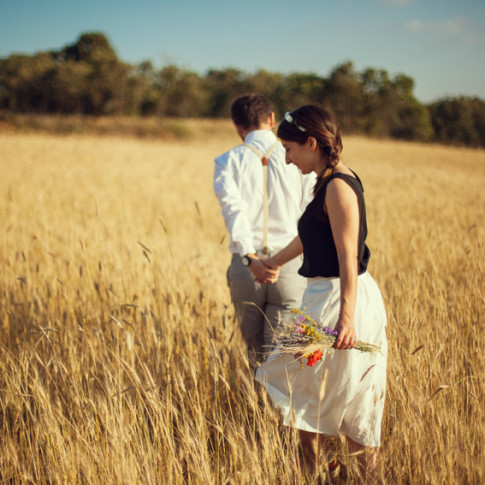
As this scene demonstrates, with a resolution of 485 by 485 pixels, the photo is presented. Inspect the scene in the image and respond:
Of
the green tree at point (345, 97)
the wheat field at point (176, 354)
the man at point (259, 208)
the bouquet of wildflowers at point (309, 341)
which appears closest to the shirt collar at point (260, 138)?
the man at point (259, 208)

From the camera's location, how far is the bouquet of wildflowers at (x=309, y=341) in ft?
4.80

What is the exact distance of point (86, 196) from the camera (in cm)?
819

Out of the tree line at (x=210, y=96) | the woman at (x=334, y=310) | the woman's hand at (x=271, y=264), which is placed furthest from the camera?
the tree line at (x=210, y=96)

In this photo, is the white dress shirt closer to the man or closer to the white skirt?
the man

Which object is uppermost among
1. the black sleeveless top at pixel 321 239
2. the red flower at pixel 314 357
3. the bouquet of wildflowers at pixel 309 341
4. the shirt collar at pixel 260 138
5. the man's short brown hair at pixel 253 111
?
the man's short brown hair at pixel 253 111

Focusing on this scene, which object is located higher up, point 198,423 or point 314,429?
point 314,429

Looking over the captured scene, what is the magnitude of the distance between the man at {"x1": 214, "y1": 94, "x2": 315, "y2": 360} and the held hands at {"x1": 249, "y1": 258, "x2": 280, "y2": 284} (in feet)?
0.53

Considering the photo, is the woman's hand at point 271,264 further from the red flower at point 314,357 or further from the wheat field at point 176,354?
the red flower at point 314,357

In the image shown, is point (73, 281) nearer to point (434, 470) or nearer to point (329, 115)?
point (329, 115)

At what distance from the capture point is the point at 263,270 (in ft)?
7.27

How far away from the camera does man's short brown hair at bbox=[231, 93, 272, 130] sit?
8.30 ft

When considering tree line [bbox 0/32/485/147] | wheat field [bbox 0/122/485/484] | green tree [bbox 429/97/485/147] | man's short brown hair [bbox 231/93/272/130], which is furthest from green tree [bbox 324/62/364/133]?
man's short brown hair [bbox 231/93/272/130]

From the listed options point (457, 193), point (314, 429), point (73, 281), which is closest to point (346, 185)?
point (314, 429)

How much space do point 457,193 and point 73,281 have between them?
8.75 meters
